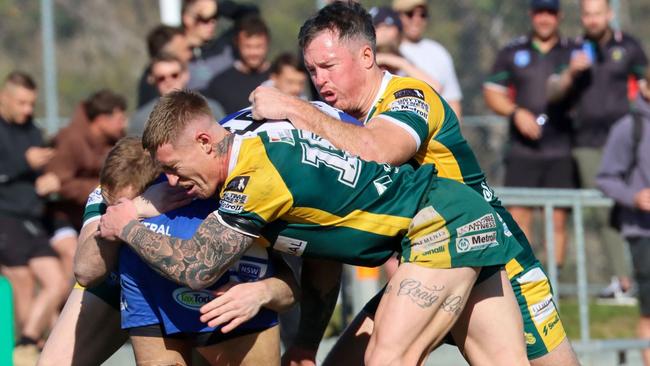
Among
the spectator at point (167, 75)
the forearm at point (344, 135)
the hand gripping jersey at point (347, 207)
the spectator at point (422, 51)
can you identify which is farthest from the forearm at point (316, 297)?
the spectator at point (422, 51)

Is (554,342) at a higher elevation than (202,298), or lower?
lower

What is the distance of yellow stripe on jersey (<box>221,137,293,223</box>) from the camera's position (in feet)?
18.1

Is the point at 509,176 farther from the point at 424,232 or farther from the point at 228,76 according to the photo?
the point at 424,232

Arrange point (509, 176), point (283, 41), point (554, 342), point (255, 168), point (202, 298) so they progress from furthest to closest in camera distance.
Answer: point (283, 41) → point (509, 176) → point (554, 342) → point (202, 298) → point (255, 168)

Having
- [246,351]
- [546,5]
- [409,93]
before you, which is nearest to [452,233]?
[409,93]

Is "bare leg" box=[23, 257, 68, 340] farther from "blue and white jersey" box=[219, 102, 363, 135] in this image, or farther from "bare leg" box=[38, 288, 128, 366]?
"blue and white jersey" box=[219, 102, 363, 135]

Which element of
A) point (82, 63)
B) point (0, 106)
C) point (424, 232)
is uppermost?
point (424, 232)

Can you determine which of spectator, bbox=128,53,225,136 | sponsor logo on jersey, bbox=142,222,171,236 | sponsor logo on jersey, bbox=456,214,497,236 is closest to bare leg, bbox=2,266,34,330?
spectator, bbox=128,53,225,136

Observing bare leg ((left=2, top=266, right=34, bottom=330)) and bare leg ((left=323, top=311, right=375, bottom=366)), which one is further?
bare leg ((left=2, top=266, right=34, bottom=330))

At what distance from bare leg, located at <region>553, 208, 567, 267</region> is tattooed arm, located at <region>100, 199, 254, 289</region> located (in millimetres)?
5805

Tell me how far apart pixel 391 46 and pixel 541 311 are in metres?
3.41

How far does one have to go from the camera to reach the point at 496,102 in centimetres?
1171

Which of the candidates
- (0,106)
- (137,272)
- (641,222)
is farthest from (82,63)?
(137,272)

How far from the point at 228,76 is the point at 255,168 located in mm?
4827
